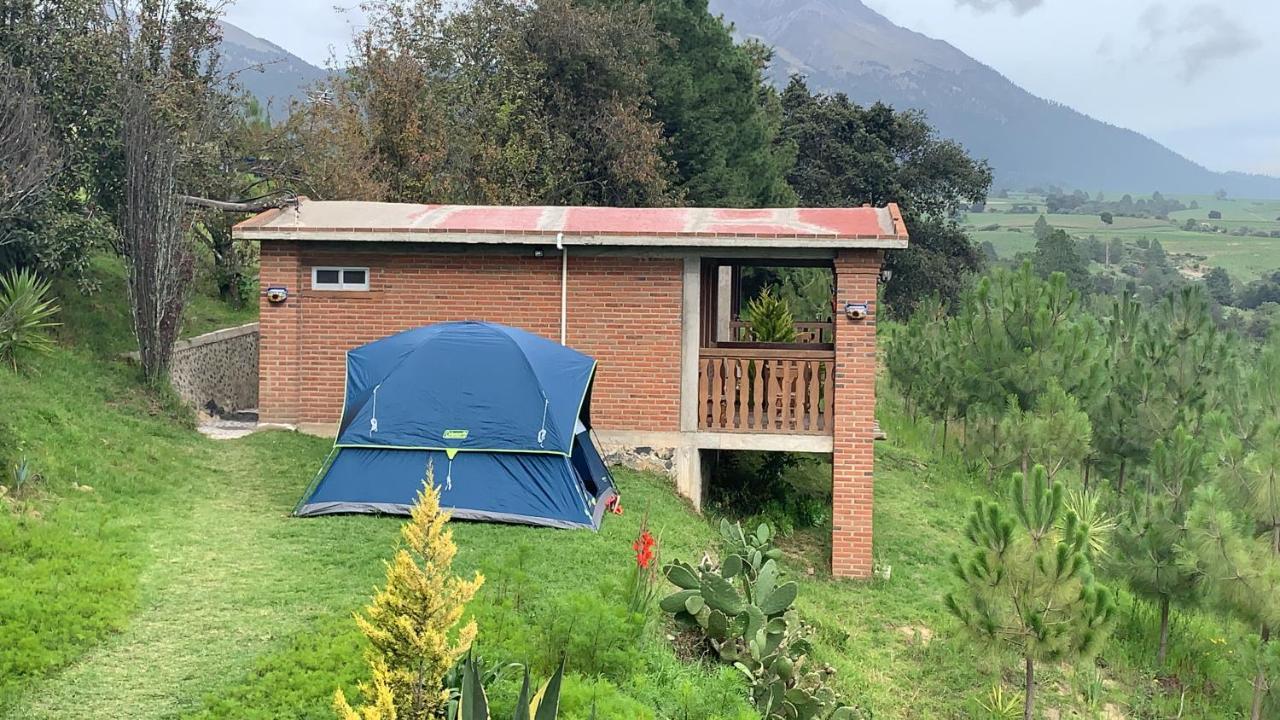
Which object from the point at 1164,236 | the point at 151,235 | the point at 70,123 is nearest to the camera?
the point at 151,235

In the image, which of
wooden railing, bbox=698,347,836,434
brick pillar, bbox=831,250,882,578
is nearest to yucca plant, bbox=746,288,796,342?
wooden railing, bbox=698,347,836,434

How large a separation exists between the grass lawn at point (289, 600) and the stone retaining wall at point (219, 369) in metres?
1.11

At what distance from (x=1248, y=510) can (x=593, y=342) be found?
23.7 ft

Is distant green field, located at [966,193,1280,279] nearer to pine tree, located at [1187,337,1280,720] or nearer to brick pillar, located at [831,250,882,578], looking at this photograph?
pine tree, located at [1187,337,1280,720]

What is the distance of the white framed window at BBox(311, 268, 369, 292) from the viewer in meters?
13.5

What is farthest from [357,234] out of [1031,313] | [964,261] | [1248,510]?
[964,261]

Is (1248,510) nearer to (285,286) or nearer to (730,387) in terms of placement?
(730,387)

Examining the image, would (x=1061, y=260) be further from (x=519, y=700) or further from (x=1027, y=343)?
(x=519, y=700)

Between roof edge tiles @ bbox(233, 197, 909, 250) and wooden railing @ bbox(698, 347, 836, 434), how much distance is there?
1.41 meters

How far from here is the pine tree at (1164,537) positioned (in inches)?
464

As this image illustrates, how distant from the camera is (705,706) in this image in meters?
7.09

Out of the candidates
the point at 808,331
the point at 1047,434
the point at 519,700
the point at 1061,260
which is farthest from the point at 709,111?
the point at 519,700

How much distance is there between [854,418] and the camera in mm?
12641

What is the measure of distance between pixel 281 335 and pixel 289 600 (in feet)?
19.5
